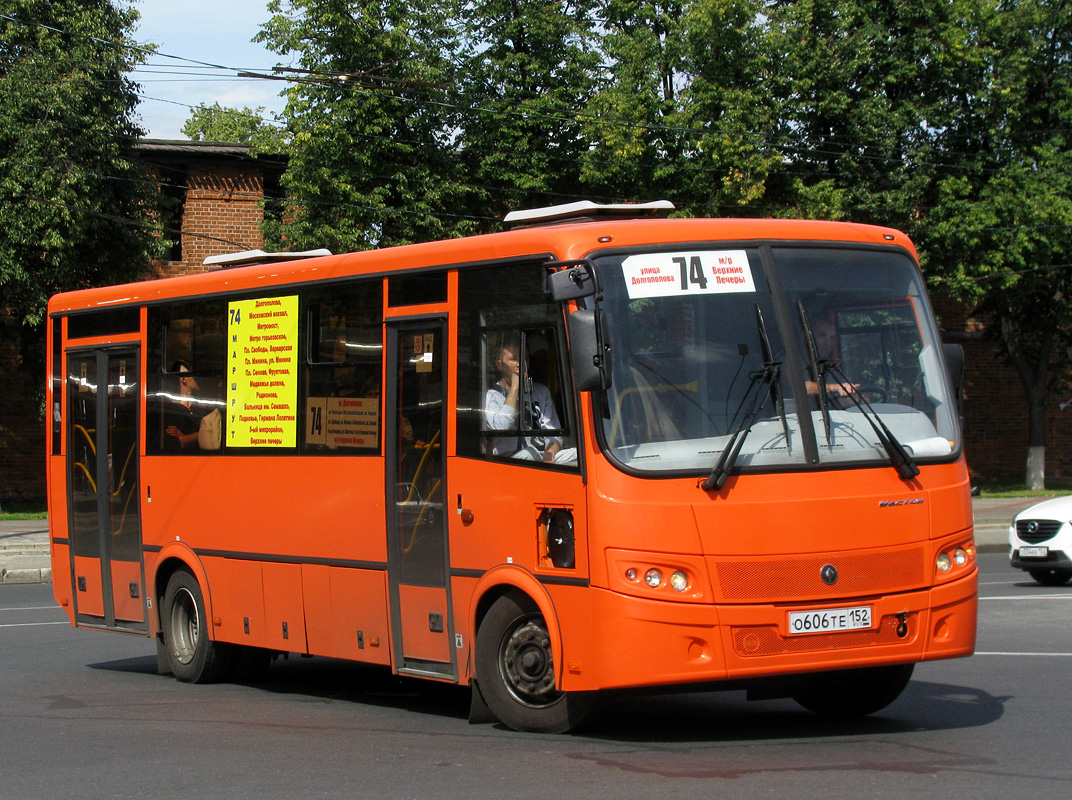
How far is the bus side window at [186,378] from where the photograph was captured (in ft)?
34.6

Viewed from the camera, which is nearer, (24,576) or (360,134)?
(24,576)

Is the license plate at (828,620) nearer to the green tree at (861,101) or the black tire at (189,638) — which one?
the black tire at (189,638)

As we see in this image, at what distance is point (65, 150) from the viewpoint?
2714 cm

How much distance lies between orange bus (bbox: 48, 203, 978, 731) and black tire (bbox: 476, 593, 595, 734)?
0.01 m

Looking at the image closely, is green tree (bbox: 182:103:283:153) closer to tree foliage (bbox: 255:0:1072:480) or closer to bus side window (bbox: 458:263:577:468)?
tree foliage (bbox: 255:0:1072:480)

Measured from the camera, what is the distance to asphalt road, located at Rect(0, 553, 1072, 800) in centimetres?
623

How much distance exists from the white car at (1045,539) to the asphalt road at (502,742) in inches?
217

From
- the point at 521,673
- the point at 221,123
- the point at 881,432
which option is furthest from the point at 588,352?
the point at 221,123

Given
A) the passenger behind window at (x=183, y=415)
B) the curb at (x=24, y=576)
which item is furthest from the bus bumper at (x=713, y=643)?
the curb at (x=24, y=576)

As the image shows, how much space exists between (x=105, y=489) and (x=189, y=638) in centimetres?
163

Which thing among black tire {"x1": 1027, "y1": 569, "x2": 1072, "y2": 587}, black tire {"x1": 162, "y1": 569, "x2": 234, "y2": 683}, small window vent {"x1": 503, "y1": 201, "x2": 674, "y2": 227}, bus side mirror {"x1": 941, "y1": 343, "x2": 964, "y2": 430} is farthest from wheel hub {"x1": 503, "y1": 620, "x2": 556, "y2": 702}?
black tire {"x1": 1027, "y1": 569, "x2": 1072, "y2": 587}

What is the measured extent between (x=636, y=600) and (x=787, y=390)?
1.36 metres

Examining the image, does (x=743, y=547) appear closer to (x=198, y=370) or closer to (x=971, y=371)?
(x=198, y=370)

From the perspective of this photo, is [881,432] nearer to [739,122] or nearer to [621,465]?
[621,465]
